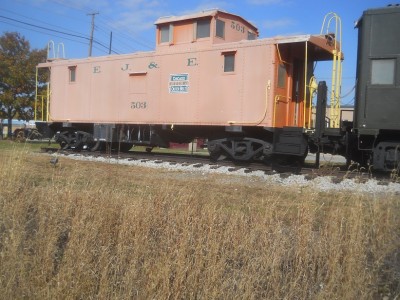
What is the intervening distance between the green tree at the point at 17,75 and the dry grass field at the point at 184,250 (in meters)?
31.6

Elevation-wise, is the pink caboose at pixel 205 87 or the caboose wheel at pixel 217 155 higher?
the pink caboose at pixel 205 87

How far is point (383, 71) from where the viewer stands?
9438 mm

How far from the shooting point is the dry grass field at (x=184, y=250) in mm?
3227

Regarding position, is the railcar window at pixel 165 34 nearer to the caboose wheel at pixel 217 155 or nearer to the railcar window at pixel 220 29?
the railcar window at pixel 220 29

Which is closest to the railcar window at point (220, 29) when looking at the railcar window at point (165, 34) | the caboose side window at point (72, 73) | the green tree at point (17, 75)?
the railcar window at point (165, 34)

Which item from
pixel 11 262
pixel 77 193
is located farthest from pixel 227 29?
pixel 11 262

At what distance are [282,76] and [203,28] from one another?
2.94m

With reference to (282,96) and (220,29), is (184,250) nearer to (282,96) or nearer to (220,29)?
(282,96)

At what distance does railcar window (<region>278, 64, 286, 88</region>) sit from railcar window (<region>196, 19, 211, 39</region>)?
253cm

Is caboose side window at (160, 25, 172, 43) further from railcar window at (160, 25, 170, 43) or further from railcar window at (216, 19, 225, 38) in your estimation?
railcar window at (216, 19, 225, 38)

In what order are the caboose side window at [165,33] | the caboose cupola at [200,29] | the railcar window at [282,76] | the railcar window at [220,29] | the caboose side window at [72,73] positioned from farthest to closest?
1. the caboose side window at [72,73]
2. the caboose side window at [165,33]
3. the railcar window at [220,29]
4. the caboose cupola at [200,29]
5. the railcar window at [282,76]

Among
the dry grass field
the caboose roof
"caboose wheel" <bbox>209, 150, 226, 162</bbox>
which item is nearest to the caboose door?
"caboose wheel" <bbox>209, 150, 226, 162</bbox>

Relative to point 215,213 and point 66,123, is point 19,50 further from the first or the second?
point 215,213

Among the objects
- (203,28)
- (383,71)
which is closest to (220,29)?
(203,28)
